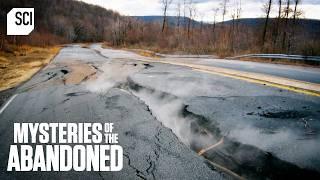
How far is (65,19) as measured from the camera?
134 metres

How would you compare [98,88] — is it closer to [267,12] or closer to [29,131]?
[29,131]

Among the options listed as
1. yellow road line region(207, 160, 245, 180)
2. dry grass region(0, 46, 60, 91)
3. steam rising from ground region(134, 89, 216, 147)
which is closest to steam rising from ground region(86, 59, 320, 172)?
steam rising from ground region(134, 89, 216, 147)

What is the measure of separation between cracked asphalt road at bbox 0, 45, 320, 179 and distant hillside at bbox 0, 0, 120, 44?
83183mm

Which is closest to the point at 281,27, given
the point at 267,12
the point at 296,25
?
the point at 296,25

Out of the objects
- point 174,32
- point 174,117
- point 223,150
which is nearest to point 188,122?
point 174,117

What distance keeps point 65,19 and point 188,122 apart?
13806 cm

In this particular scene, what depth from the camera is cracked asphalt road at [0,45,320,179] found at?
3.69 metres

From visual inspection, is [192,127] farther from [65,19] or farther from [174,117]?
[65,19]

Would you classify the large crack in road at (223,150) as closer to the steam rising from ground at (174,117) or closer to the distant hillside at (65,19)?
the steam rising from ground at (174,117)

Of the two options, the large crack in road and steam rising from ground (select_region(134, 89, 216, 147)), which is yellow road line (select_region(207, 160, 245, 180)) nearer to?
the large crack in road

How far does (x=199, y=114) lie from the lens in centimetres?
558

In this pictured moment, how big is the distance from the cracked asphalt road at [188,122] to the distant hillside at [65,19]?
83.2 meters

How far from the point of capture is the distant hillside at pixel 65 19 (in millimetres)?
103012

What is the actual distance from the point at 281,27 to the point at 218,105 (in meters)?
46.0
